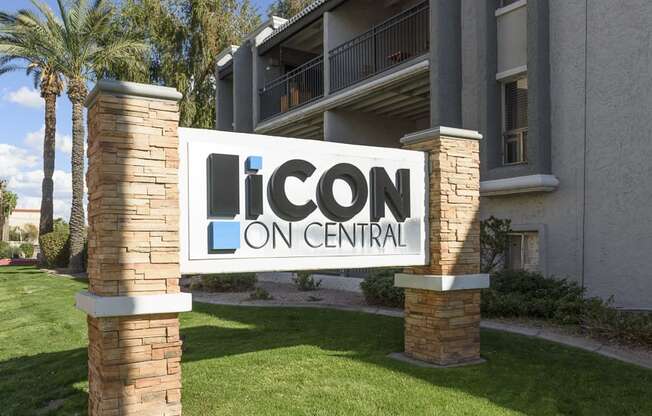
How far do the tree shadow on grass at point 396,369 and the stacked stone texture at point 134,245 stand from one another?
1223 millimetres

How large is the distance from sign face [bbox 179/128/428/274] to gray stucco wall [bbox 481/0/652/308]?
14.2 ft

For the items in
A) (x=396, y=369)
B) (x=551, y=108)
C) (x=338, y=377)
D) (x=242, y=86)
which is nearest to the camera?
(x=338, y=377)

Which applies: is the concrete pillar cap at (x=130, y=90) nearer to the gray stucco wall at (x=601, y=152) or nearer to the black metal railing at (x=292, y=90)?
the gray stucco wall at (x=601, y=152)

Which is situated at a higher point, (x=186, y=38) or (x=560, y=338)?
(x=186, y=38)

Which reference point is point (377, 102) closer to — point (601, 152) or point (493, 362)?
point (601, 152)

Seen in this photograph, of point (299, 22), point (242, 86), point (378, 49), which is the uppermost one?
point (299, 22)

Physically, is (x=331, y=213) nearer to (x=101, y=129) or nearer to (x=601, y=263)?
(x=101, y=129)

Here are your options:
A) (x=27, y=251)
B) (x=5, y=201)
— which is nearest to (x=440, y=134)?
(x=27, y=251)

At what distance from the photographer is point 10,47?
23.8 metres

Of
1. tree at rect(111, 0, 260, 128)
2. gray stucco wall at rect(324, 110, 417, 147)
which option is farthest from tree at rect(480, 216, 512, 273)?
tree at rect(111, 0, 260, 128)

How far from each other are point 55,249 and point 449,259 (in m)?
23.3

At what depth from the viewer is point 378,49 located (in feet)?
50.8

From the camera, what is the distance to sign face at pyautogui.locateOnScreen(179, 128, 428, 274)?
5.32 metres

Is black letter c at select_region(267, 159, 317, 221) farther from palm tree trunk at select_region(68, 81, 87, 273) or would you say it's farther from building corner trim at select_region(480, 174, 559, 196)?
palm tree trunk at select_region(68, 81, 87, 273)
